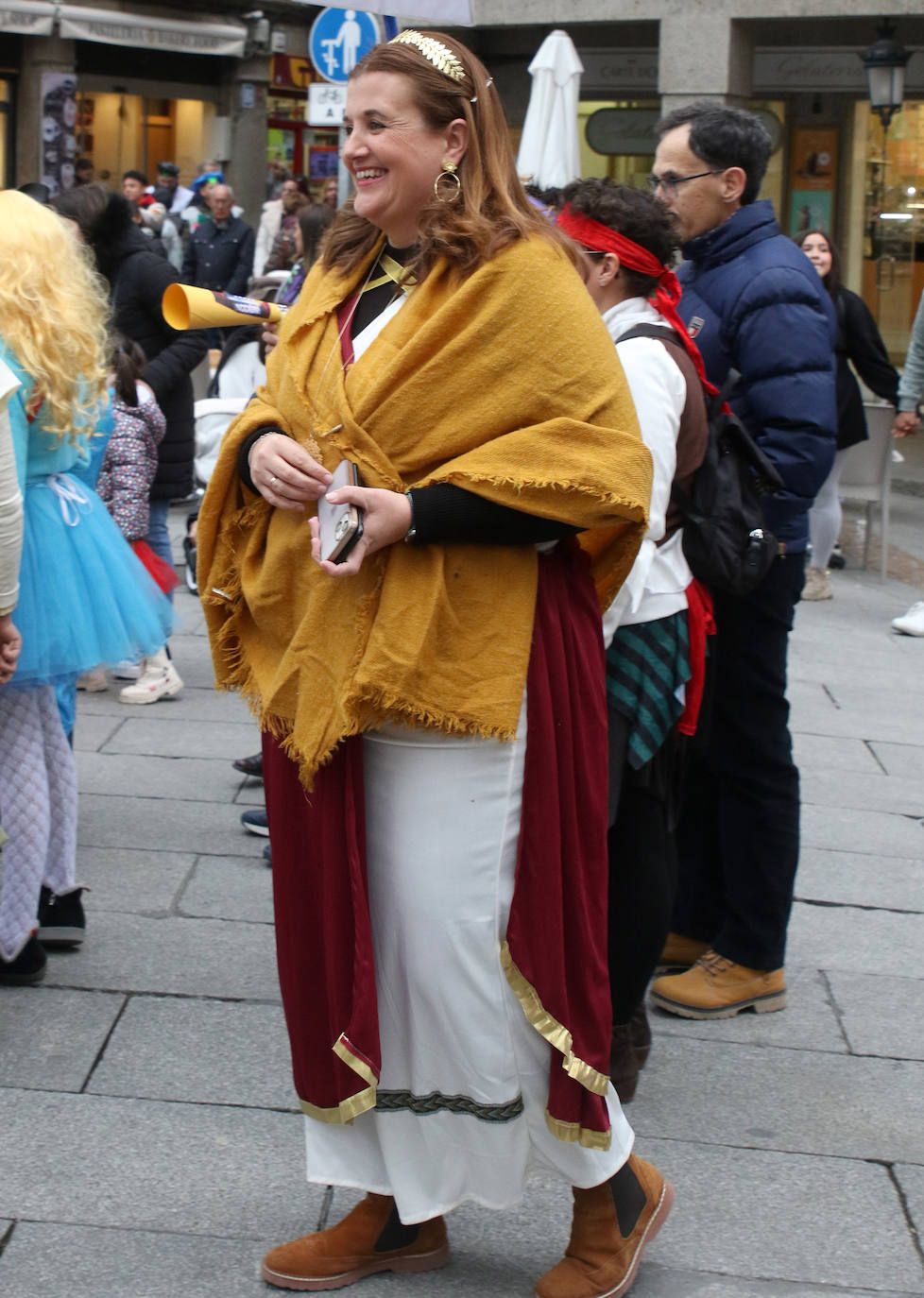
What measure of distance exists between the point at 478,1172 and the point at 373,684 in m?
0.81

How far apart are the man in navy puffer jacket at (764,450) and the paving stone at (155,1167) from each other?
116cm

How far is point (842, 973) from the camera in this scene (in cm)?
412

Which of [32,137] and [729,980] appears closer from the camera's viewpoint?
A: [729,980]

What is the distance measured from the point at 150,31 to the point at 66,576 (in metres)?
19.7

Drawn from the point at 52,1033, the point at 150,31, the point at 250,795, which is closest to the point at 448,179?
the point at 52,1033

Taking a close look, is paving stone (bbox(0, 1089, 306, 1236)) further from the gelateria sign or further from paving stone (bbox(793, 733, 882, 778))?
the gelateria sign

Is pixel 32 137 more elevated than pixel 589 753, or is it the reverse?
pixel 32 137

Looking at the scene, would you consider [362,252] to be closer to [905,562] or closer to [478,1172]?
[478,1172]

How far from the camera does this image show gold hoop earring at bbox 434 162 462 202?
7.69 ft

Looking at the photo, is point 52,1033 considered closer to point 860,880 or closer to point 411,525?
point 411,525

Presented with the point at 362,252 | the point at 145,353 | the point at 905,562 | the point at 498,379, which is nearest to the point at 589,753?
the point at 498,379

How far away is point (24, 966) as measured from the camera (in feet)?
12.4

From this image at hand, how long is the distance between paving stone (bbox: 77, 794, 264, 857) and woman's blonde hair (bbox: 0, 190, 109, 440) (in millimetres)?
1603

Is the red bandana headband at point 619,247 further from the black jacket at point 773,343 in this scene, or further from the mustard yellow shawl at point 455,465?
the mustard yellow shawl at point 455,465
